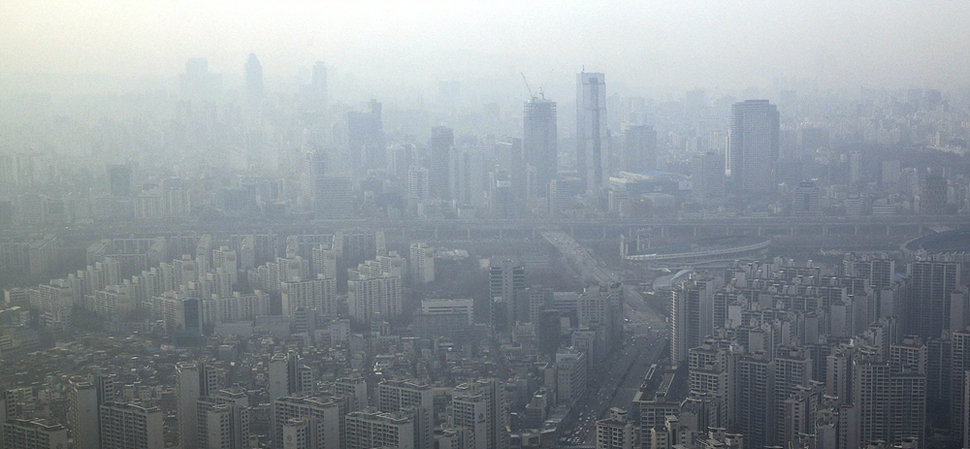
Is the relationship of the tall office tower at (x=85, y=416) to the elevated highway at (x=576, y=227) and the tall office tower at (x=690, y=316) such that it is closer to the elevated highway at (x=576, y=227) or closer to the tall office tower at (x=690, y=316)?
the tall office tower at (x=690, y=316)

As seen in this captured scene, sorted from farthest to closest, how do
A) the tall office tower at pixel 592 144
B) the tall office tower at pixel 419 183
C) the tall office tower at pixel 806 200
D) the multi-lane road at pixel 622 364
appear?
the tall office tower at pixel 592 144 → the tall office tower at pixel 419 183 → the tall office tower at pixel 806 200 → the multi-lane road at pixel 622 364

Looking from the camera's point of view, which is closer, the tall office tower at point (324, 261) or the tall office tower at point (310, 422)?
the tall office tower at point (310, 422)

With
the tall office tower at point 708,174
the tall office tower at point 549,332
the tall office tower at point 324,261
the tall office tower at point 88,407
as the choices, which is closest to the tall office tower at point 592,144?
the tall office tower at point 708,174

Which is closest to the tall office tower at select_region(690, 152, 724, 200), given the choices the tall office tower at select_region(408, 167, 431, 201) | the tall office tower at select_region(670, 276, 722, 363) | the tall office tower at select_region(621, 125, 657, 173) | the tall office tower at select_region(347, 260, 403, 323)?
the tall office tower at select_region(621, 125, 657, 173)

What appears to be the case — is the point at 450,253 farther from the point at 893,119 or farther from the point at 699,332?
the point at 893,119

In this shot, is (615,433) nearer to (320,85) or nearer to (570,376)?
(570,376)

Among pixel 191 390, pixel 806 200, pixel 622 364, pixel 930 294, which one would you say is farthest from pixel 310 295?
pixel 806 200

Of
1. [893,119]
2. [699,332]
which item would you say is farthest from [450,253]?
[893,119]
